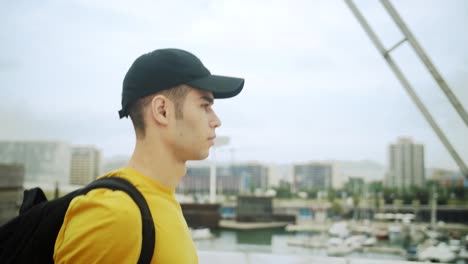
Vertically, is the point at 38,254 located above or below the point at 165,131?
below

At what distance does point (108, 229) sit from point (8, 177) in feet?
7.25

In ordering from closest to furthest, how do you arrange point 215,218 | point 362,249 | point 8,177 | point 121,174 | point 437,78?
1. point 121,174
2. point 437,78
3. point 8,177
4. point 362,249
5. point 215,218

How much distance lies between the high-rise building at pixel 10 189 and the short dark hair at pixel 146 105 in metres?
1.98

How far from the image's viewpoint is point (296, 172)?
56938 mm

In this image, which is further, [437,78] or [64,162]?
[64,162]

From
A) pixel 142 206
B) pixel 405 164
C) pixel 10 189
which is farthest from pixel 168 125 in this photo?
pixel 405 164

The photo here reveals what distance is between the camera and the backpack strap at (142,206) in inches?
23.7

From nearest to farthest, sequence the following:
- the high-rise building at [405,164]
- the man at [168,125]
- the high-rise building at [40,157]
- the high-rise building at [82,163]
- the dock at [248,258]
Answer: the man at [168,125] < the dock at [248,258] < the high-rise building at [40,157] < the high-rise building at [405,164] < the high-rise building at [82,163]

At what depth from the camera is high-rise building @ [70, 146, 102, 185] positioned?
4366cm

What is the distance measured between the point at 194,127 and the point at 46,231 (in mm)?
293

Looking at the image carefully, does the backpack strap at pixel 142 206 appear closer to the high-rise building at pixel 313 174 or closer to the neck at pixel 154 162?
the neck at pixel 154 162

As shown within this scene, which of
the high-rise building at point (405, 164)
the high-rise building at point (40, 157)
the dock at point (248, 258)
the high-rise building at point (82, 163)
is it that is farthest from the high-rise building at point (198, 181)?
the dock at point (248, 258)

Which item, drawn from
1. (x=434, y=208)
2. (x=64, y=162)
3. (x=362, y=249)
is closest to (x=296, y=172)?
(x=434, y=208)

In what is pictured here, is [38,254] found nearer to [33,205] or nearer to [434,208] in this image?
[33,205]
